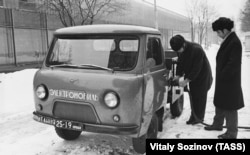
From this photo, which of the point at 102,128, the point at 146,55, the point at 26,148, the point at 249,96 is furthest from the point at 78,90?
the point at 249,96

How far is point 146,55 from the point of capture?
4.15 meters

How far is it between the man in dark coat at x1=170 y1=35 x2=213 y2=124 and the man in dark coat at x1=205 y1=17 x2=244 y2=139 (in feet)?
2.89

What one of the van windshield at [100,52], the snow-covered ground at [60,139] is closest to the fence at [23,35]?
the snow-covered ground at [60,139]

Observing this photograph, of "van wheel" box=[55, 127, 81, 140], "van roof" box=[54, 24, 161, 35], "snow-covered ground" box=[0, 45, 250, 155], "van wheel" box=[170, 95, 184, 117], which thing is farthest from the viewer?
"van wheel" box=[170, 95, 184, 117]

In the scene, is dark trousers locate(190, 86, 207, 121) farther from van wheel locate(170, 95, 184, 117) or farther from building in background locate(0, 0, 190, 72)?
building in background locate(0, 0, 190, 72)

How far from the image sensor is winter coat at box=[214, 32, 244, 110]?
14.0ft

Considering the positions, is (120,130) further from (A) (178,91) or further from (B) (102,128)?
(A) (178,91)

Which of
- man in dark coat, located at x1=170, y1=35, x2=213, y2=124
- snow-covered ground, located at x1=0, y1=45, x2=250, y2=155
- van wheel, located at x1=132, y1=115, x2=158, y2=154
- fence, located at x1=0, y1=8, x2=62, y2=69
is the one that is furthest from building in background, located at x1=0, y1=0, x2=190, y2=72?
van wheel, located at x1=132, y1=115, x2=158, y2=154

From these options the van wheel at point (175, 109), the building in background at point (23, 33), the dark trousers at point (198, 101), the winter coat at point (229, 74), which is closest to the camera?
the winter coat at point (229, 74)

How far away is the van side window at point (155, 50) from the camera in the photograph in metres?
4.36

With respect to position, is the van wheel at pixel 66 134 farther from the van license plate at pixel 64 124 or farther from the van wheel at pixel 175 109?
the van wheel at pixel 175 109

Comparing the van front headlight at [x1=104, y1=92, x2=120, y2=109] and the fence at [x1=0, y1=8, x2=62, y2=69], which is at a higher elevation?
the fence at [x1=0, y1=8, x2=62, y2=69]

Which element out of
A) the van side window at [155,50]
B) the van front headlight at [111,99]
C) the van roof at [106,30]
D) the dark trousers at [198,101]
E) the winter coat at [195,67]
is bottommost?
the dark trousers at [198,101]

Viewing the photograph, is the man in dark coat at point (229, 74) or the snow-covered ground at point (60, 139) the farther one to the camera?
the snow-covered ground at point (60, 139)
